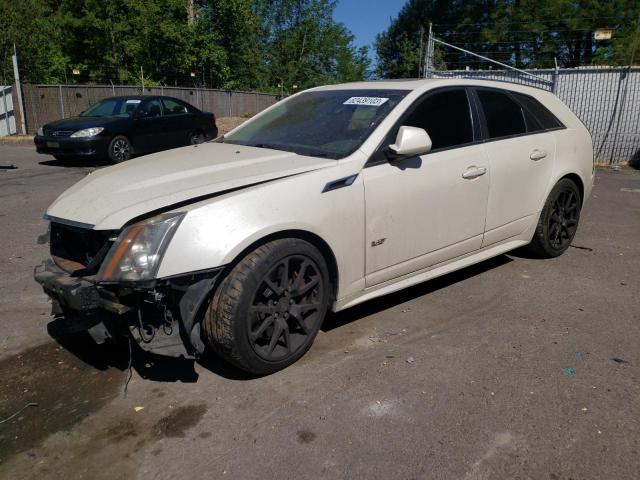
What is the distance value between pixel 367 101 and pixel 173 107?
10.9m

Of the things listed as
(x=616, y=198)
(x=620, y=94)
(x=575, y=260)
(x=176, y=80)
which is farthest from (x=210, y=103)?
(x=575, y=260)

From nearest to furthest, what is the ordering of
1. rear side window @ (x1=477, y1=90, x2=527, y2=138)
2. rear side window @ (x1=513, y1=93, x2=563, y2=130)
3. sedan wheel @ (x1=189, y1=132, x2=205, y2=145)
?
rear side window @ (x1=477, y1=90, x2=527, y2=138)
rear side window @ (x1=513, y1=93, x2=563, y2=130)
sedan wheel @ (x1=189, y1=132, x2=205, y2=145)

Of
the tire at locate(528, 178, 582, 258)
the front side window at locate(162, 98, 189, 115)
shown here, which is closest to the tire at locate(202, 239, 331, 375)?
the tire at locate(528, 178, 582, 258)

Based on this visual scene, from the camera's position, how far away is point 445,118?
4.26 m

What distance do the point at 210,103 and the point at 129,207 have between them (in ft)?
85.9

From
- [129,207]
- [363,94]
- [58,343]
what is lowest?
[58,343]

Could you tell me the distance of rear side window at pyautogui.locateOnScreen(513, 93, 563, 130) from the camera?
505 cm

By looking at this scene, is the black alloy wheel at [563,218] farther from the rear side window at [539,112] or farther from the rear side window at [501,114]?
the rear side window at [501,114]

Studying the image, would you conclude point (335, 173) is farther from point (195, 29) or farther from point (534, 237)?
point (195, 29)

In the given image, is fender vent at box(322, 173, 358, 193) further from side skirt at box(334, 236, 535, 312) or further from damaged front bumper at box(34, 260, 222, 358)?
damaged front bumper at box(34, 260, 222, 358)

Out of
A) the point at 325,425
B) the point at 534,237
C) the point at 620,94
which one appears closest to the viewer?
the point at 325,425

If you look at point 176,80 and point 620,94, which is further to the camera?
point 176,80

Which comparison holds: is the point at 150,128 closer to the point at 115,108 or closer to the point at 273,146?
the point at 115,108

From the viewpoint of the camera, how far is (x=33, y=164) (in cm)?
1274
